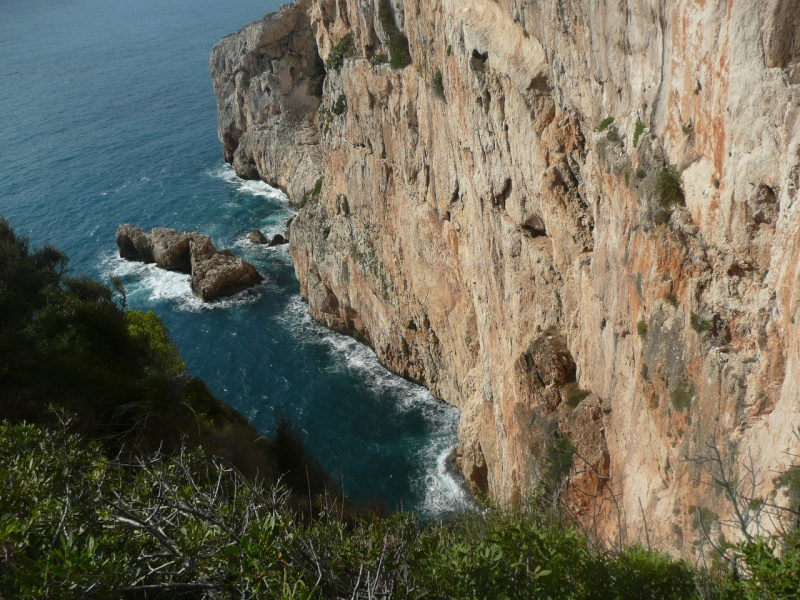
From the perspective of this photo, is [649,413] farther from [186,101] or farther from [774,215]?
[186,101]

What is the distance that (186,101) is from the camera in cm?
9069

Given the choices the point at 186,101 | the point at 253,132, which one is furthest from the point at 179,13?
the point at 253,132

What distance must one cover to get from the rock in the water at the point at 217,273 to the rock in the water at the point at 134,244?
530 centimetres

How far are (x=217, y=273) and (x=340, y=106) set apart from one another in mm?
17417

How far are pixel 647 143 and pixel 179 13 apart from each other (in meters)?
146

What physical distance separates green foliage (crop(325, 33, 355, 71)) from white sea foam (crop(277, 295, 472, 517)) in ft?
59.8

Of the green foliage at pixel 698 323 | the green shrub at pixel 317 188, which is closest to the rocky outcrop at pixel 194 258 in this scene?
the green shrub at pixel 317 188

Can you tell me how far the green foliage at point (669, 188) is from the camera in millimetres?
14805

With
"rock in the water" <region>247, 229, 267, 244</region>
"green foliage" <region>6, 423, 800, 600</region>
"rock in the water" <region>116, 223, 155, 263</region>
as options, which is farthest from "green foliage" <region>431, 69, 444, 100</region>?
"rock in the water" <region>116, 223, 155, 263</region>

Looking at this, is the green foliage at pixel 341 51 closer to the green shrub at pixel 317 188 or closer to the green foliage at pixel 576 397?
the green shrub at pixel 317 188

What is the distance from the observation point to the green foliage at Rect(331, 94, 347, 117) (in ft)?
148

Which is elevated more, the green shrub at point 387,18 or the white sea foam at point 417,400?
the green shrub at point 387,18

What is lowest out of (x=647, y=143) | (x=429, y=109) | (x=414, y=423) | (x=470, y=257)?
(x=414, y=423)

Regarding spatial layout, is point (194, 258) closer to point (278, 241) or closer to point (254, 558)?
point (278, 241)
